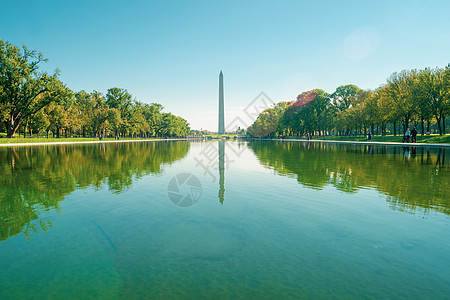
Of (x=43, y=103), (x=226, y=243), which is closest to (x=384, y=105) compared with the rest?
(x=226, y=243)

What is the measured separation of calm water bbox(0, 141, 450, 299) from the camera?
3.62m

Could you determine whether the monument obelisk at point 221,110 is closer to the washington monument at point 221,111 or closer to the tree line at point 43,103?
the washington monument at point 221,111

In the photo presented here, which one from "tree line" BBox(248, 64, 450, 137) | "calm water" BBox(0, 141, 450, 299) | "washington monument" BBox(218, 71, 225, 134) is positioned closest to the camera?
"calm water" BBox(0, 141, 450, 299)

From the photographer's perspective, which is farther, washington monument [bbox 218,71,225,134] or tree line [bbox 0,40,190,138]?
washington monument [bbox 218,71,225,134]

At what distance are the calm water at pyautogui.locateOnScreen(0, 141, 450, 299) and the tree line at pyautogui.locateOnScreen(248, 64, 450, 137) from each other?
47.8 metres

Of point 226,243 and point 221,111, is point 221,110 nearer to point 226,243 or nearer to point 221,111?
point 221,111

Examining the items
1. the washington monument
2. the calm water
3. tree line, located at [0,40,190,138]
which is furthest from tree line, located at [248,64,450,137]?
tree line, located at [0,40,190,138]

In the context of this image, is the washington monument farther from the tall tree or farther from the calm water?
the calm water

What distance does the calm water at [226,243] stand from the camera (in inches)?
143

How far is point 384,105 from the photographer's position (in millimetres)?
53375

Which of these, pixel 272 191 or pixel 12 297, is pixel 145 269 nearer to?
pixel 12 297

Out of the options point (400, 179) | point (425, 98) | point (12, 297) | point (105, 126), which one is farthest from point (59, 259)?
point (105, 126)

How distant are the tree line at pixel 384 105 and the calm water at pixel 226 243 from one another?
47.8 m

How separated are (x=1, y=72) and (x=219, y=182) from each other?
57.0 meters
